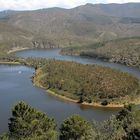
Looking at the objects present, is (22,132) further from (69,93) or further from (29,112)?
(69,93)

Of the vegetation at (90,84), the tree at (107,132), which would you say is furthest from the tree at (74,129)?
the vegetation at (90,84)

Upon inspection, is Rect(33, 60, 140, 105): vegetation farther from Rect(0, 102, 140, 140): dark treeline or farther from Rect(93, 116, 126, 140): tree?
Rect(93, 116, 126, 140): tree

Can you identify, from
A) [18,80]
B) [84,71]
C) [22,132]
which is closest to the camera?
[22,132]

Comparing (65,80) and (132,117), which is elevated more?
(132,117)

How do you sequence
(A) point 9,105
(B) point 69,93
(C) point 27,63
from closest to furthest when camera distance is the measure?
(A) point 9,105
(B) point 69,93
(C) point 27,63

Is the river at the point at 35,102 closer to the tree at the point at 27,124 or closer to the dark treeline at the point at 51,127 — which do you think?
the tree at the point at 27,124

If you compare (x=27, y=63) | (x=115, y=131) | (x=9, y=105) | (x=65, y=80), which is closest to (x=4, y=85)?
(x=65, y=80)

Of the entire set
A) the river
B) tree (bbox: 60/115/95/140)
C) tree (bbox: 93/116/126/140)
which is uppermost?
tree (bbox: 93/116/126/140)

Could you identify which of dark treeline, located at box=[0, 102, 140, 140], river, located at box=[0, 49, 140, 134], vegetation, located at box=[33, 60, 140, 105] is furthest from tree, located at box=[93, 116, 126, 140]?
vegetation, located at box=[33, 60, 140, 105]
